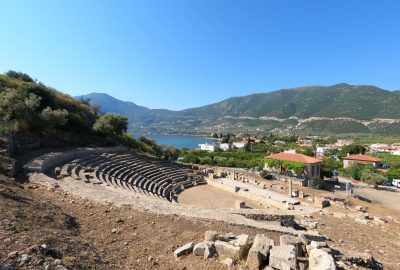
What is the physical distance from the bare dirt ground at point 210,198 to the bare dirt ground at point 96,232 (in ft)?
41.8

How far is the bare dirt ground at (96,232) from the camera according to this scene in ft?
23.6

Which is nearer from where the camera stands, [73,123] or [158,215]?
[158,215]

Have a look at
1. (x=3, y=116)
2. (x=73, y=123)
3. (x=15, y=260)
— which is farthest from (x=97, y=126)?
(x=15, y=260)

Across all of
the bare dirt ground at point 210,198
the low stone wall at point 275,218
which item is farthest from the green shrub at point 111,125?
the low stone wall at point 275,218

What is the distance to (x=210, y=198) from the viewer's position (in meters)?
27.2

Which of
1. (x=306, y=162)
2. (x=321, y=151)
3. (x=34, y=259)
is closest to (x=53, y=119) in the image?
(x=34, y=259)

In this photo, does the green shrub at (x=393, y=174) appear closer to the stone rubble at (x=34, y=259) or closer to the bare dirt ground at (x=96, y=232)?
the bare dirt ground at (x=96, y=232)

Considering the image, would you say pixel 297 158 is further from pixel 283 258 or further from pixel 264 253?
pixel 283 258

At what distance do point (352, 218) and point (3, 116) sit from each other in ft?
93.7

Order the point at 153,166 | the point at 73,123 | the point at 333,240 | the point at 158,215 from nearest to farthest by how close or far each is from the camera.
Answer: the point at 158,215 < the point at 333,240 < the point at 153,166 < the point at 73,123

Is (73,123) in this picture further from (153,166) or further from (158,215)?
(158,215)

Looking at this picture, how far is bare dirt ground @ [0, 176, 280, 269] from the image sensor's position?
7184 mm

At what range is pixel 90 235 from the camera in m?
9.20

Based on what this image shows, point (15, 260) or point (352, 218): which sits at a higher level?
point (15, 260)
